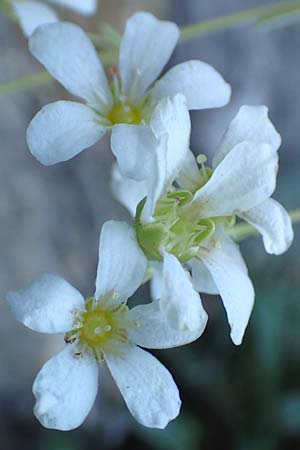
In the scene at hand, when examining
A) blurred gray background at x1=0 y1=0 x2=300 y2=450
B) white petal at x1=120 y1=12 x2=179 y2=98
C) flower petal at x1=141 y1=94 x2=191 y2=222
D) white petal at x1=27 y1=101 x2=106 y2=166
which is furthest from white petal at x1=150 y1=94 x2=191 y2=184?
blurred gray background at x1=0 y1=0 x2=300 y2=450

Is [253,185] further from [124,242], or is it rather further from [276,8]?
[276,8]

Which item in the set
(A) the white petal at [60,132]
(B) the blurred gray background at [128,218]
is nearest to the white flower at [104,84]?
(A) the white petal at [60,132]

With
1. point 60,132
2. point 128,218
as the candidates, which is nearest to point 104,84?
→ point 60,132

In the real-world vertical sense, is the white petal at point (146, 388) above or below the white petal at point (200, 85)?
below

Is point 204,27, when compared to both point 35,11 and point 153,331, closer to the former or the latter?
point 35,11

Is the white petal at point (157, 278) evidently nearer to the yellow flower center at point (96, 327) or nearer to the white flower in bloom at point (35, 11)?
the yellow flower center at point (96, 327)

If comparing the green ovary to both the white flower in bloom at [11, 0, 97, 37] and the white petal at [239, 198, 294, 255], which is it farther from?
the white flower in bloom at [11, 0, 97, 37]

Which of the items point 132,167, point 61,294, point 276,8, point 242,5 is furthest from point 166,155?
point 242,5

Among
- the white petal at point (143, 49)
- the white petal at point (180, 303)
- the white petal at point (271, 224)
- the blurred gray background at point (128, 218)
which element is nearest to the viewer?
the white petal at point (180, 303)
